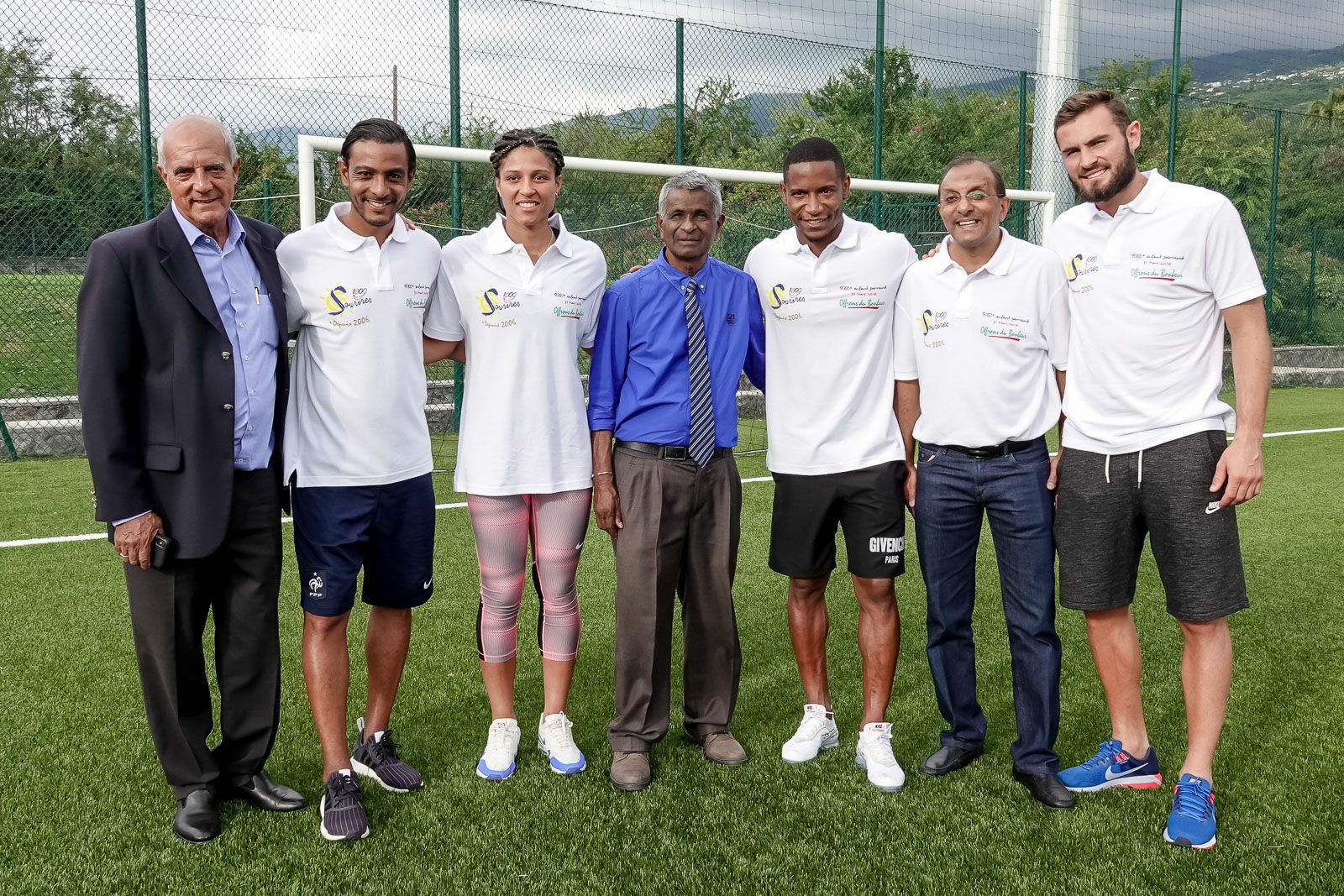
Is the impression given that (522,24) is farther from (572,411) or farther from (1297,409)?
(1297,409)

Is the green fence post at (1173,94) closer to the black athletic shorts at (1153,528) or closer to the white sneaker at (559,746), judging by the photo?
the black athletic shorts at (1153,528)

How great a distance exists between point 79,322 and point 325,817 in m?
1.43

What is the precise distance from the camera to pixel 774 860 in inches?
110

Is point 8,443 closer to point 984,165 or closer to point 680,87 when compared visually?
point 680,87

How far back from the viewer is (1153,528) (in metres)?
2.98

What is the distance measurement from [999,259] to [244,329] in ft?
6.87

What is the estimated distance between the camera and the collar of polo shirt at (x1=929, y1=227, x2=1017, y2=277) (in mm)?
3096

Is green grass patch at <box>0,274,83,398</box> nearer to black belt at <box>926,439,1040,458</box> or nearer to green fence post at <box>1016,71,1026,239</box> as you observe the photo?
black belt at <box>926,439,1040,458</box>

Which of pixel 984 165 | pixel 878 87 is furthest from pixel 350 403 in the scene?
pixel 878 87

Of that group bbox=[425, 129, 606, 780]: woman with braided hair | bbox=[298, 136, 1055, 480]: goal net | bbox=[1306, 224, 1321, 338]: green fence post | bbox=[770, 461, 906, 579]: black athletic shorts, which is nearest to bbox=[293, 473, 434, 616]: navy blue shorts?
bbox=[425, 129, 606, 780]: woman with braided hair

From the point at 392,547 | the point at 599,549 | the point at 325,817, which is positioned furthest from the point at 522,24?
the point at 325,817

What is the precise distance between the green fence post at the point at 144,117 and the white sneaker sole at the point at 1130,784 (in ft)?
23.8

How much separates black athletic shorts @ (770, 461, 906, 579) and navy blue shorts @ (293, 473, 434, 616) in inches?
43.8

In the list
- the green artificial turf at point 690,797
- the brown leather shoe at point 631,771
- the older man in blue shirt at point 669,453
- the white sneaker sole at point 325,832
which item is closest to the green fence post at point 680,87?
the green artificial turf at point 690,797
